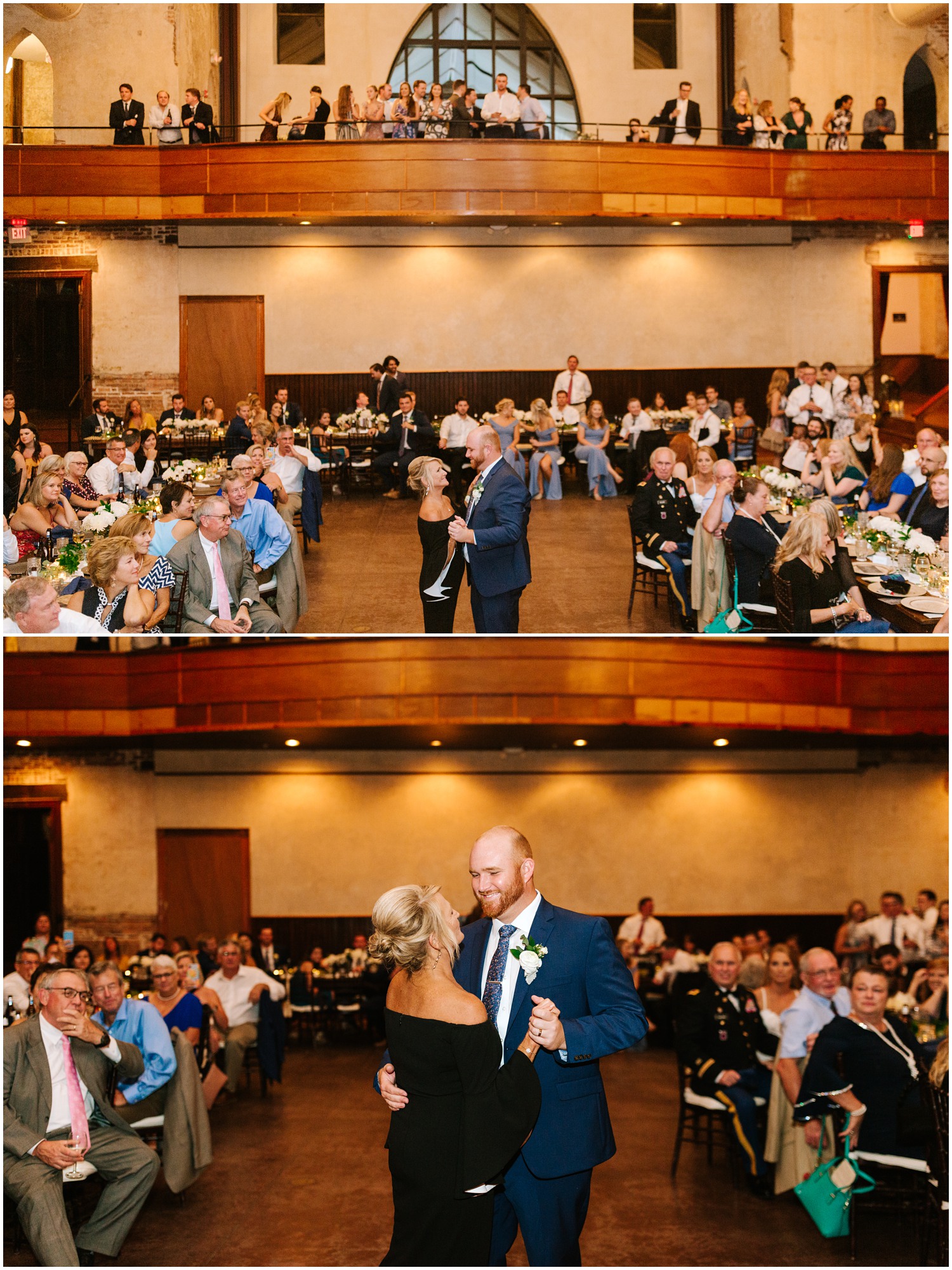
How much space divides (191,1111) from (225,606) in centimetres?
220

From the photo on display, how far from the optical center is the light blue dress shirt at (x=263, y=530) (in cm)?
619

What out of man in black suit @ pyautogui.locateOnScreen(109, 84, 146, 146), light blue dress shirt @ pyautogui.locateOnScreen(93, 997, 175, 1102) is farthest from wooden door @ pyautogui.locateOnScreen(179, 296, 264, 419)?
light blue dress shirt @ pyautogui.locateOnScreen(93, 997, 175, 1102)

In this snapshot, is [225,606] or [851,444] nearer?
[225,606]

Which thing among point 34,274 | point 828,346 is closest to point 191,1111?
point 34,274

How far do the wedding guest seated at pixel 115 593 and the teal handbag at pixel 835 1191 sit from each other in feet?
11.9

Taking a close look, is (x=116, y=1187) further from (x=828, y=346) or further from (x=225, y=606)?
(x=828, y=346)

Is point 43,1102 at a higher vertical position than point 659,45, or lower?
lower

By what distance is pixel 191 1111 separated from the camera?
5.23m

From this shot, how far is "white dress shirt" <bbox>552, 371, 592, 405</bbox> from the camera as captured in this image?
14.4 meters

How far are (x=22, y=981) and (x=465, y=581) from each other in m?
3.79

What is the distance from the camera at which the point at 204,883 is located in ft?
40.6

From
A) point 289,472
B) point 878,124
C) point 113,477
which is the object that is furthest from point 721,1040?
point 878,124

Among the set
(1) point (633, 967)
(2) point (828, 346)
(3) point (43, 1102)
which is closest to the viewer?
(3) point (43, 1102)

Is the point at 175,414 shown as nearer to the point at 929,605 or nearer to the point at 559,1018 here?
the point at 929,605
